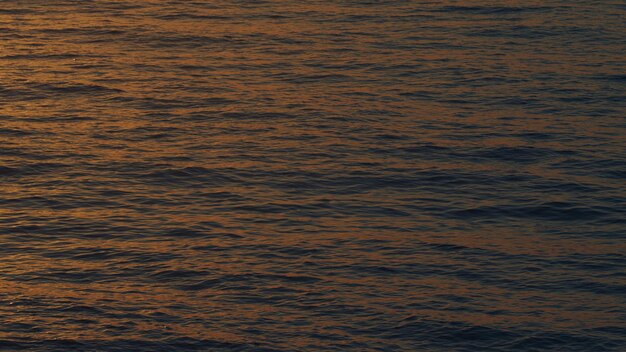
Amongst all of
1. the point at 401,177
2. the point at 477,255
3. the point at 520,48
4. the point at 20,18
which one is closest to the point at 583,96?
the point at 520,48

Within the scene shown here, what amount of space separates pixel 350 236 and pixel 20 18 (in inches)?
1058

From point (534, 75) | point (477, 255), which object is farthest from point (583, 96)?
point (477, 255)

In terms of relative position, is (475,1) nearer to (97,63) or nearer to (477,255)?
(97,63)

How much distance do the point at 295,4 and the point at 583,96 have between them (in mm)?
16884

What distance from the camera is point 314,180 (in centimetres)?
3678

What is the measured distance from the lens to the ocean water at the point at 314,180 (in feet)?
93.6

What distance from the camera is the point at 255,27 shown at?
175ft

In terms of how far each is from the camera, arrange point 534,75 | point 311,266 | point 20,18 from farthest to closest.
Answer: point 20,18 → point 534,75 → point 311,266

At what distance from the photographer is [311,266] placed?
31.1 meters

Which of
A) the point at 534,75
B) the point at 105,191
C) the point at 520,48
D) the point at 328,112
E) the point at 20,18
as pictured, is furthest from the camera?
the point at 20,18

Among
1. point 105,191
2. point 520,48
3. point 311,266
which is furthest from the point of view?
point 520,48

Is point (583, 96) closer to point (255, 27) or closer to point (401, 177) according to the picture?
point (401, 177)

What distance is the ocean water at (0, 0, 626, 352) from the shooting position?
93.6ft

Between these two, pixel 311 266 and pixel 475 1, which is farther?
pixel 475 1
